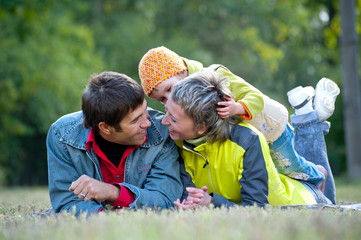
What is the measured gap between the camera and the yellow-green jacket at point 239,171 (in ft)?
13.8

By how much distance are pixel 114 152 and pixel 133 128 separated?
1.04ft

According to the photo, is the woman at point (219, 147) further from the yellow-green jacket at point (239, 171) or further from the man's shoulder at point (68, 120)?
the man's shoulder at point (68, 120)

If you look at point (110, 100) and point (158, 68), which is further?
point (158, 68)

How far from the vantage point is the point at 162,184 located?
4.43 m

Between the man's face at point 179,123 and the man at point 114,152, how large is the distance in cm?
19

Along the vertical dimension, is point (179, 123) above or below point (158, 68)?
below

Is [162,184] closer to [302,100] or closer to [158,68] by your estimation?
[158,68]

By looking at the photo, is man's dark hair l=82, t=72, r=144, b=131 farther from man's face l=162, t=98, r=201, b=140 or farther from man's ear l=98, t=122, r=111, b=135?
man's face l=162, t=98, r=201, b=140

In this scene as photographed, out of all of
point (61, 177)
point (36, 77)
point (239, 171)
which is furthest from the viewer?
point (36, 77)

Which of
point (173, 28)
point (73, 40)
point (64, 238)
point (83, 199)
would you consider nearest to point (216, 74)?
point (83, 199)

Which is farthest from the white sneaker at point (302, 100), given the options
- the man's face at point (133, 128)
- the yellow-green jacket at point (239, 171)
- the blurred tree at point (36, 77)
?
the blurred tree at point (36, 77)

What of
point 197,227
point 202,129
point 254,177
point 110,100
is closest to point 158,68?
point 110,100

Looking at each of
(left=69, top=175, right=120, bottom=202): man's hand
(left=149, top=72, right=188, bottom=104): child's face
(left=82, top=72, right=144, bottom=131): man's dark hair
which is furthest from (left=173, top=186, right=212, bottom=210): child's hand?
(left=149, top=72, right=188, bottom=104): child's face

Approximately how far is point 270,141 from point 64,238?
9.02 feet
